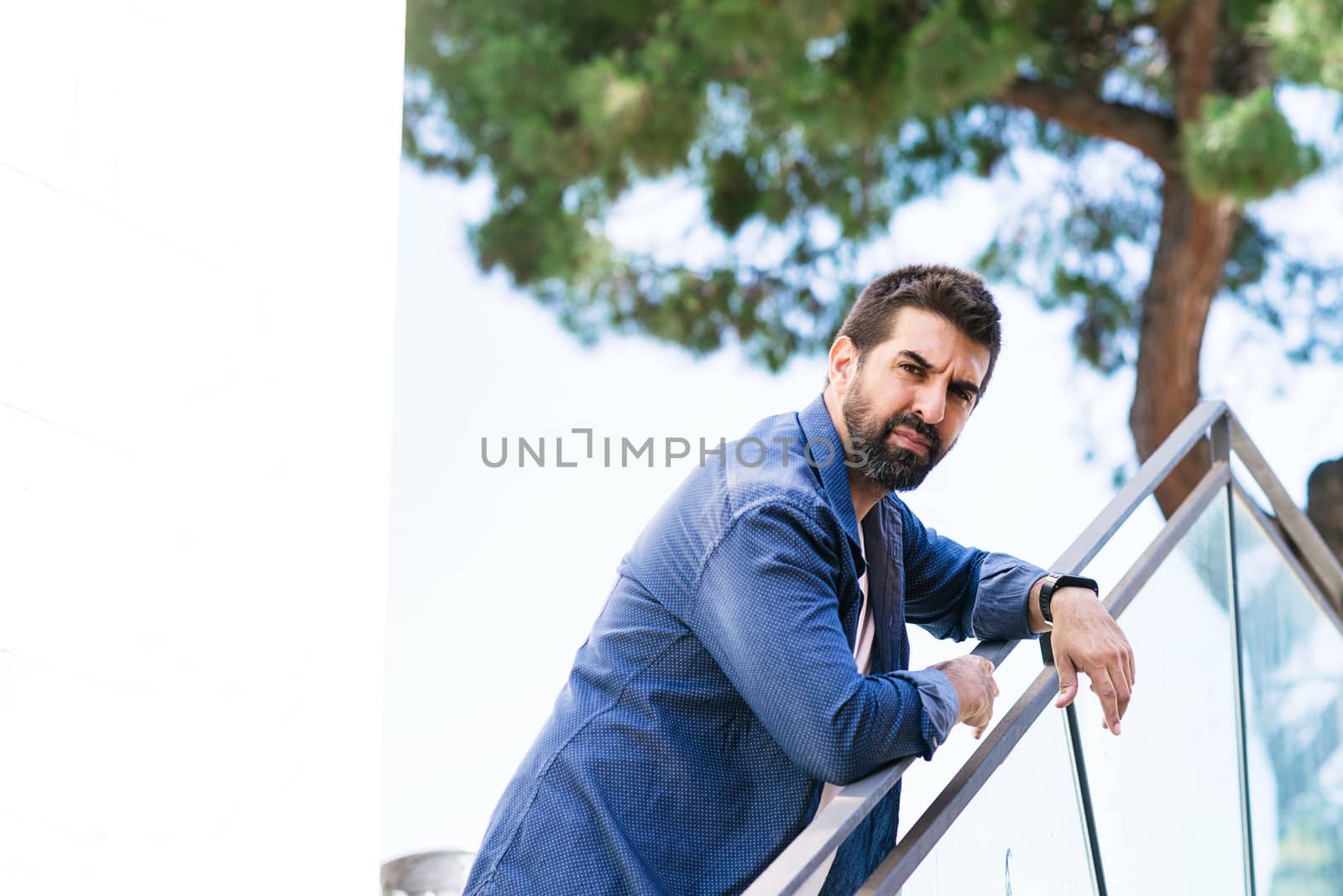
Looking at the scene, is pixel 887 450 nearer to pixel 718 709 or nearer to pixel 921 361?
pixel 921 361

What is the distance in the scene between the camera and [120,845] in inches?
69.9

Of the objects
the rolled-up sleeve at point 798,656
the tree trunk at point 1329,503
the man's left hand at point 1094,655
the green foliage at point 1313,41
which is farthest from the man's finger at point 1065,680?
the tree trunk at point 1329,503

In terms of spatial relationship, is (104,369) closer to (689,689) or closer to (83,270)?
(83,270)

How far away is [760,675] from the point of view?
1419 millimetres

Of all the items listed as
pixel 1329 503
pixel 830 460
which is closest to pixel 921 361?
pixel 830 460

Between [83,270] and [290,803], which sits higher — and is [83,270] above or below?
above

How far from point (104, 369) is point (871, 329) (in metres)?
0.94

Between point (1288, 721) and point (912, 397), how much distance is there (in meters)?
1.41

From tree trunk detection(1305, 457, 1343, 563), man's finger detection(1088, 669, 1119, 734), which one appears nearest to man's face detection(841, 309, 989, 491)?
man's finger detection(1088, 669, 1119, 734)

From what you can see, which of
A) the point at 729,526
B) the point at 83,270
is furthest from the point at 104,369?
the point at 729,526

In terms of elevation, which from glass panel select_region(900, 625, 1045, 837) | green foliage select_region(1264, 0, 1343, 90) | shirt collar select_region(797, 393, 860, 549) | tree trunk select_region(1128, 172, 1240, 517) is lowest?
glass panel select_region(900, 625, 1045, 837)

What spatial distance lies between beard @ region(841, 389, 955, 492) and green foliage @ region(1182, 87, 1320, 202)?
3704 mm

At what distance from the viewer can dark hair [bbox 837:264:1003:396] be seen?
67.5 inches

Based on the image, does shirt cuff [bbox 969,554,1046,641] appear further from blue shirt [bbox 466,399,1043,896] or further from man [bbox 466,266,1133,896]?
blue shirt [bbox 466,399,1043,896]
